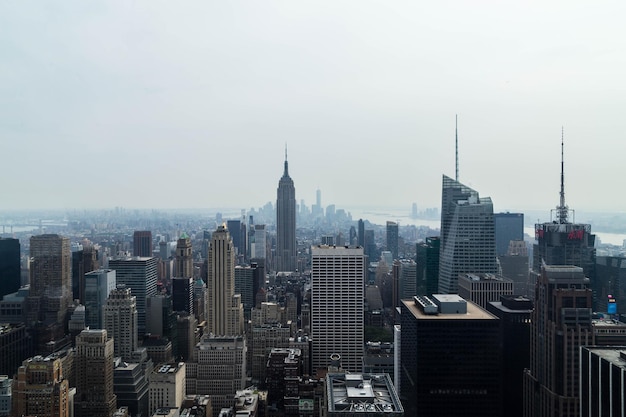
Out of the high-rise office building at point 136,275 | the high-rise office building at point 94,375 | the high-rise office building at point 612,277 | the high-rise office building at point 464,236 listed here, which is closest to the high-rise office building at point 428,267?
the high-rise office building at point 464,236

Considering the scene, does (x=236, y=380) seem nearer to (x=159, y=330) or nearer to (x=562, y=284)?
(x=159, y=330)

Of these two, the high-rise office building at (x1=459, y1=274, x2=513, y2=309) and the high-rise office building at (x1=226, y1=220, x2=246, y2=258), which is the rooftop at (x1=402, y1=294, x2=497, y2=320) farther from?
the high-rise office building at (x1=226, y1=220, x2=246, y2=258)

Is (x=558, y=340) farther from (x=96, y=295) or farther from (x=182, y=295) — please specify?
(x=182, y=295)

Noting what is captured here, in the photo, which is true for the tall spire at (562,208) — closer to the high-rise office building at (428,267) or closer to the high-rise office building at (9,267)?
the high-rise office building at (428,267)

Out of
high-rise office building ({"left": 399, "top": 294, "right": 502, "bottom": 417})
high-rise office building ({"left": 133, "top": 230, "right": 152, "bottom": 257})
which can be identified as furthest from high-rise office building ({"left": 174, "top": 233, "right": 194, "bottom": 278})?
high-rise office building ({"left": 399, "top": 294, "right": 502, "bottom": 417})

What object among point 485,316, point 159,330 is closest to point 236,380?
Answer: point 159,330
